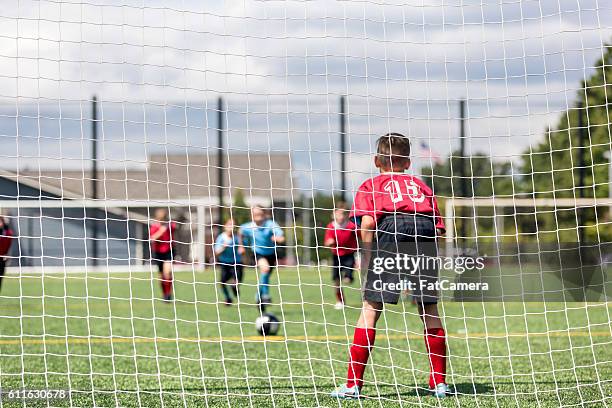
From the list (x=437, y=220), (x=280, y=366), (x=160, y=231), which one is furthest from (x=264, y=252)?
(x=437, y=220)

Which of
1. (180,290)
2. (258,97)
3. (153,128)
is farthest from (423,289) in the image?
(180,290)

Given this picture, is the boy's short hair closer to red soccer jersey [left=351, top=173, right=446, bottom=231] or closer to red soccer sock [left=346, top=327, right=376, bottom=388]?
red soccer jersey [left=351, top=173, right=446, bottom=231]

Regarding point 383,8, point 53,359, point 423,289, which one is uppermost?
point 383,8

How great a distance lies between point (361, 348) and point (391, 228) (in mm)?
741

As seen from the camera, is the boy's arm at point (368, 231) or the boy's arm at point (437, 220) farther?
the boy's arm at point (437, 220)

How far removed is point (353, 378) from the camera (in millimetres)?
5203

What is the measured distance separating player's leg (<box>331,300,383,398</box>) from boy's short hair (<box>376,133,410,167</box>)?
0.86 metres

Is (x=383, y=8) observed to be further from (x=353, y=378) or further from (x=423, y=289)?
(x=353, y=378)

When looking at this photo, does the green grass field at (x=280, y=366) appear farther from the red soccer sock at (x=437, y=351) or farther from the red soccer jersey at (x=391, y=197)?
the red soccer jersey at (x=391, y=197)

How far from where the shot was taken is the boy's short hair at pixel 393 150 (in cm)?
527

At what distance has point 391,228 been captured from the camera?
5.25 m

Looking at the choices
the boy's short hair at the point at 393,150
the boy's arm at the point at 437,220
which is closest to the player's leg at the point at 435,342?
the boy's arm at the point at 437,220

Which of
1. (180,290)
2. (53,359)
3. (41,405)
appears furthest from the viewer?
(180,290)

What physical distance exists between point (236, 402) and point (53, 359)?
2528 millimetres
